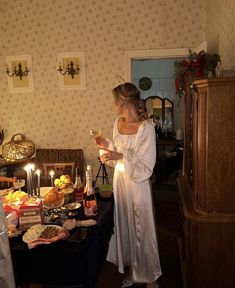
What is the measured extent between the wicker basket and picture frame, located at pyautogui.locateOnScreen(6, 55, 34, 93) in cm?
74

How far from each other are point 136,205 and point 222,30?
1903 mm

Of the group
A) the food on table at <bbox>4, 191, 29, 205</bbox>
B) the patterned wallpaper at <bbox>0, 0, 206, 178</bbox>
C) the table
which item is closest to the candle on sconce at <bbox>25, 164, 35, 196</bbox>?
the food on table at <bbox>4, 191, 29, 205</bbox>

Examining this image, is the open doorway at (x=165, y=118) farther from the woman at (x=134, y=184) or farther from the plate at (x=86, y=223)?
the plate at (x=86, y=223)

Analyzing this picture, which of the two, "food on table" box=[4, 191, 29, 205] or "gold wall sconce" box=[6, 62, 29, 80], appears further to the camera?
"gold wall sconce" box=[6, 62, 29, 80]

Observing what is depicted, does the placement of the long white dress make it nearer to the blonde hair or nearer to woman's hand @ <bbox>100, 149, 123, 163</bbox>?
woman's hand @ <bbox>100, 149, 123, 163</bbox>

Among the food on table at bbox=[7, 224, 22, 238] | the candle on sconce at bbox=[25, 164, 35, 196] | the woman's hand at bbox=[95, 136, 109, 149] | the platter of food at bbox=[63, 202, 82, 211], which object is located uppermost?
the woman's hand at bbox=[95, 136, 109, 149]

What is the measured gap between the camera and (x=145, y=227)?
2389 millimetres

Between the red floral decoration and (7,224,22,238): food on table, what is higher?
the red floral decoration

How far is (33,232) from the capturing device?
5.70 feet

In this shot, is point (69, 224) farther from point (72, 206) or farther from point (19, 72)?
point (19, 72)

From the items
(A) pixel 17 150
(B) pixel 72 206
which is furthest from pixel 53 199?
(A) pixel 17 150

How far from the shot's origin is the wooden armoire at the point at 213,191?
1.78m

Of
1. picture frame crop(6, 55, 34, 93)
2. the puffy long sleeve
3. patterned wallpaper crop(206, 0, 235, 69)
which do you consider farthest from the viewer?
picture frame crop(6, 55, 34, 93)

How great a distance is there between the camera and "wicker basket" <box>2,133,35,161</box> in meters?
3.97
